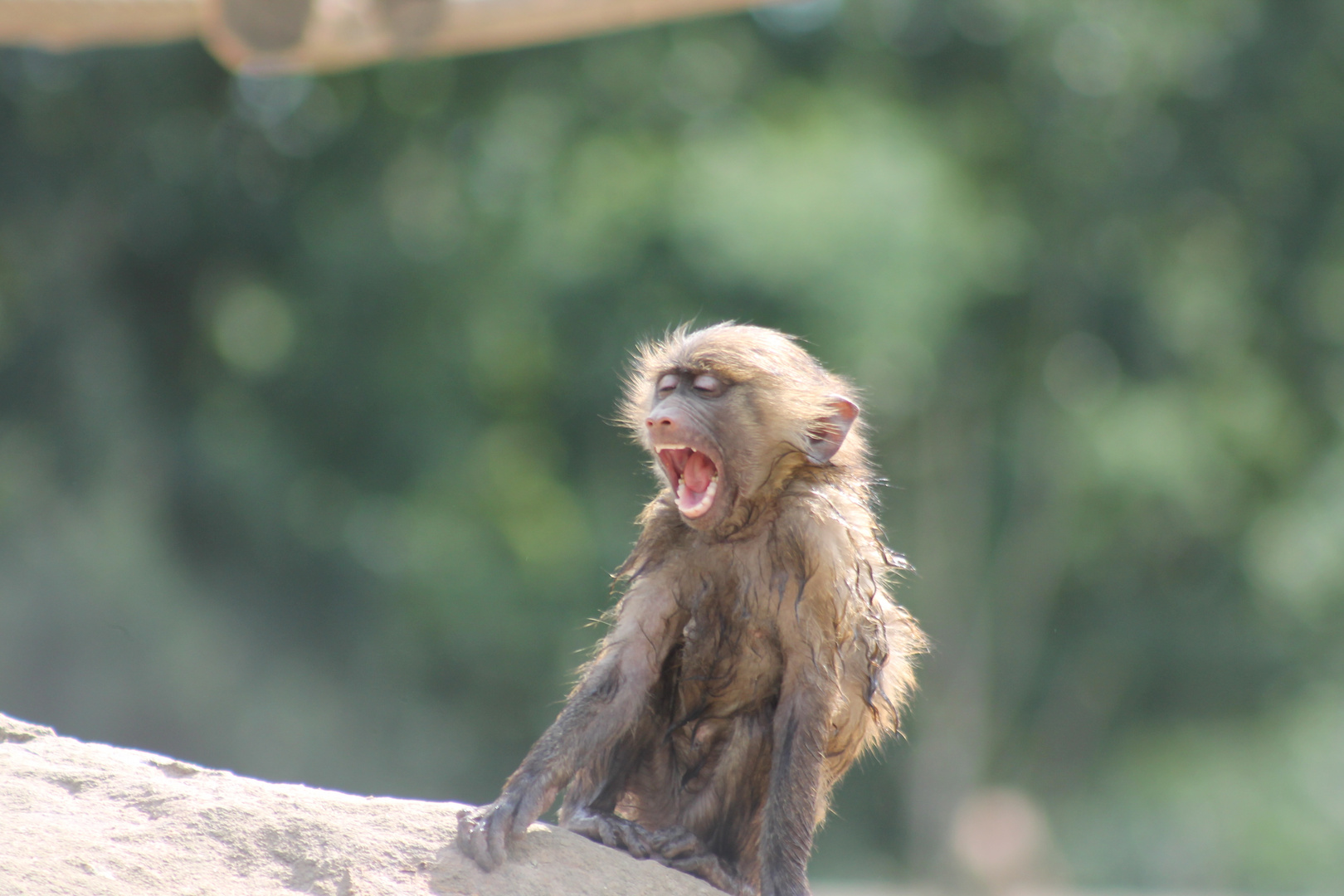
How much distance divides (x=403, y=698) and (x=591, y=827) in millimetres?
11502

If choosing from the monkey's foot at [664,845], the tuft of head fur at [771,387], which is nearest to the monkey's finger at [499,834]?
the monkey's foot at [664,845]

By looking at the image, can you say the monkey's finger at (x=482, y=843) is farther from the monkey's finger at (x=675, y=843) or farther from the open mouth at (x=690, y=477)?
the open mouth at (x=690, y=477)

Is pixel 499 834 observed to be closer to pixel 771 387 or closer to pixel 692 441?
pixel 692 441

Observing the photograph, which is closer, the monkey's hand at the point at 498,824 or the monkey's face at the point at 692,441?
the monkey's hand at the point at 498,824

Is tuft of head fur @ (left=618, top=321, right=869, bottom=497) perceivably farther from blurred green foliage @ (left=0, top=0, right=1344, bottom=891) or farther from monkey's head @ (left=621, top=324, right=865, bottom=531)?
blurred green foliage @ (left=0, top=0, right=1344, bottom=891)

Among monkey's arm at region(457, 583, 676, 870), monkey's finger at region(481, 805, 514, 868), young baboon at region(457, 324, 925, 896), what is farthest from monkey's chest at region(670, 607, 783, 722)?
monkey's finger at region(481, 805, 514, 868)

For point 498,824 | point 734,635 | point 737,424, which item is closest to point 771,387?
point 737,424

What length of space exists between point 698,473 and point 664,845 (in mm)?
1332

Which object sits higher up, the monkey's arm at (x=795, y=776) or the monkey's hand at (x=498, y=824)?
the monkey's arm at (x=795, y=776)

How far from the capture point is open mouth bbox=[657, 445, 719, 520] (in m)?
5.25

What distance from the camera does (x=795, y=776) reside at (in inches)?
190

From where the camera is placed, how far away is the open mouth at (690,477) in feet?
17.2

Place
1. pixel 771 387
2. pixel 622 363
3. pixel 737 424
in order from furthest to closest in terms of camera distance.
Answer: pixel 622 363 → pixel 771 387 → pixel 737 424

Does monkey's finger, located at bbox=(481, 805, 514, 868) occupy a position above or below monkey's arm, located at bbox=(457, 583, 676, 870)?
below
